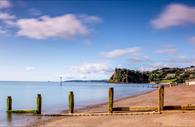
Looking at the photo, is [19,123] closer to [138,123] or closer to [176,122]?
[138,123]

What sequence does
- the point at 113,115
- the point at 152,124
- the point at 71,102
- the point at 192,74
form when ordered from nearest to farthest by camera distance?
the point at 152,124
the point at 113,115
the point at 71,102
the point at 192,74

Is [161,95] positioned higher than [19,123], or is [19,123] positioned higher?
[161,95]

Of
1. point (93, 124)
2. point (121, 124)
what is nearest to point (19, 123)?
point (93, 124)

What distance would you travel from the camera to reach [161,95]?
23172 millimetres

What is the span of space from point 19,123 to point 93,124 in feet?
20.7

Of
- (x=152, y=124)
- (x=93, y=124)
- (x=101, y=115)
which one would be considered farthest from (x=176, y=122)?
(x=101, y=115)

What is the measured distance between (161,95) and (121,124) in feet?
19.8

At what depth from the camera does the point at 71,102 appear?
2562cm

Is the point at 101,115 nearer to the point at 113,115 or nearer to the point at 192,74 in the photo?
the point at 113,115

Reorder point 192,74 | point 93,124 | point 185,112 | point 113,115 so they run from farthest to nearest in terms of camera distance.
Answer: point 192,74 < point 113,115 < point 185,112 < point 93,124

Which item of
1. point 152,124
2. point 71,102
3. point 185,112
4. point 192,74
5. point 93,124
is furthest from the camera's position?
point 192,74

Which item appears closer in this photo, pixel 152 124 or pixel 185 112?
pixel 152 124

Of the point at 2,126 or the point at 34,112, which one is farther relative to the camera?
the point at 34,112

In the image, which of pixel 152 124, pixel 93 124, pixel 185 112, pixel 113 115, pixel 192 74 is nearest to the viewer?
pixel 152 124
